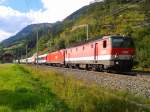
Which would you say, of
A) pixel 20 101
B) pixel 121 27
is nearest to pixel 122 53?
pixel 20 101

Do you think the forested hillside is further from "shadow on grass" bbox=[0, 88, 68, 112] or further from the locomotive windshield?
"shadow on grass" bbox=[0, 88, 68, 112]

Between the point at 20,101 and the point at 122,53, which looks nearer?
the point at 20,101

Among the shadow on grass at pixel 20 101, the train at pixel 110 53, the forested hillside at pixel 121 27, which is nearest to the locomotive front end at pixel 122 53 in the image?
the train at pixel 110 53

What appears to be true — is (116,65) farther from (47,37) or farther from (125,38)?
(47,37)

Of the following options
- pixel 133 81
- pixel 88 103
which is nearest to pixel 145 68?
pixel 133 81

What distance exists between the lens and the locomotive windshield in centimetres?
3475

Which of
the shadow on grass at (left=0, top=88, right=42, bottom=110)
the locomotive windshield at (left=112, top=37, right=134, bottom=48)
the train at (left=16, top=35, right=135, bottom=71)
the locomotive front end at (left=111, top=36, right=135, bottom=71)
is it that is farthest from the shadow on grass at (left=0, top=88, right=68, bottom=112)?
the locomotive windshield at (left=112, top=37, right=134, bottom=48)

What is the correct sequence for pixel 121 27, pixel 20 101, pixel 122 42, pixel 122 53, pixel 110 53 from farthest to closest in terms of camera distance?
pixel 121 27 < pixel 122 42 < pixel 122 53 < pixel 110 53 < pixel 20 101

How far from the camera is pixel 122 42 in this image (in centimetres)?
3522

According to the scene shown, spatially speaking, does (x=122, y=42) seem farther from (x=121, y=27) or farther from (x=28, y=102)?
(x=121, y=27)

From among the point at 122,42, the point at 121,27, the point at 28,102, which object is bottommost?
the point at 28,102

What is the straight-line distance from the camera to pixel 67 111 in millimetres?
13352

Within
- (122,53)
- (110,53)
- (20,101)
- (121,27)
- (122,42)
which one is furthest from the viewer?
(121,27)

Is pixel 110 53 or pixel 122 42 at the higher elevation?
pixel 122 42
